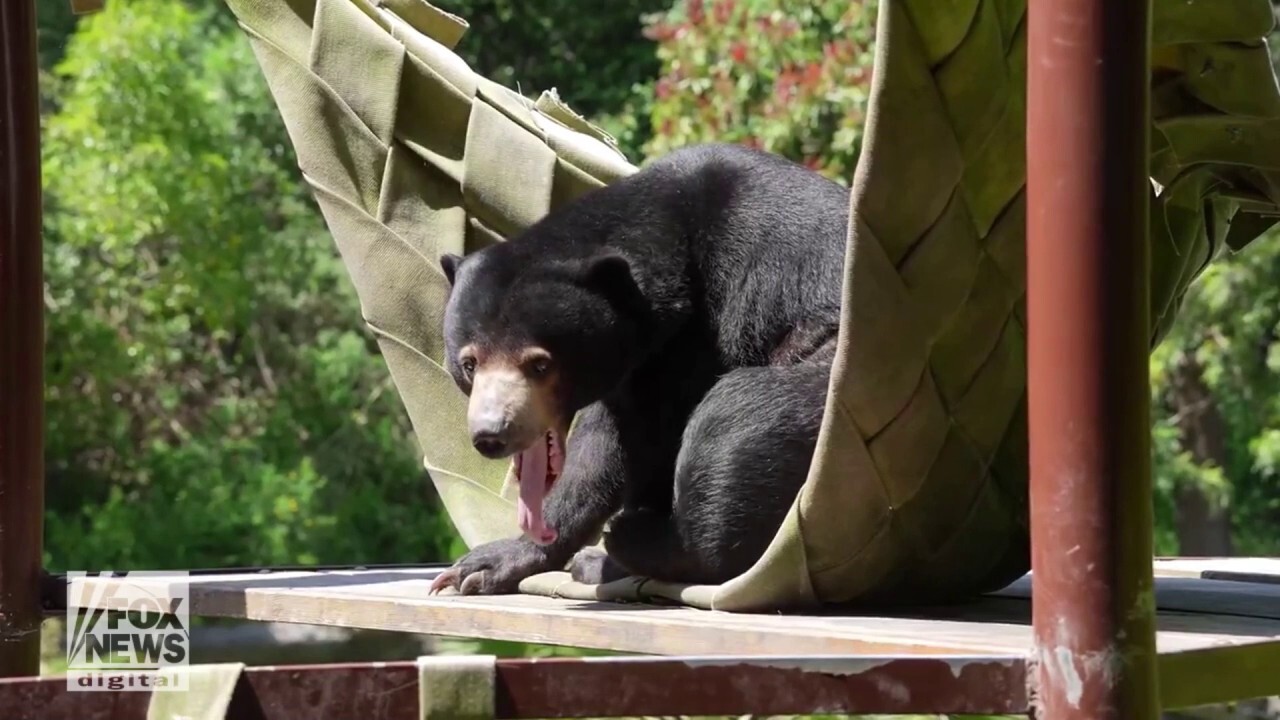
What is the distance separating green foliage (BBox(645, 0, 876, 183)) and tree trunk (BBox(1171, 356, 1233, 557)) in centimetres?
396

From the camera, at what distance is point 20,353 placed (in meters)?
3.27

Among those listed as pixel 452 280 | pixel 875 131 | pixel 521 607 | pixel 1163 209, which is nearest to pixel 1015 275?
pixel 875 131

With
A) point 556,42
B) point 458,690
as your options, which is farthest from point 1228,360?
point 458,690

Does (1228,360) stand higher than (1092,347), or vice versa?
(1092,347)

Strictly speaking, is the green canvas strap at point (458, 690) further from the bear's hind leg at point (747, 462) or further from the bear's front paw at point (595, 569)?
the bear's front paw at point (595, 569)

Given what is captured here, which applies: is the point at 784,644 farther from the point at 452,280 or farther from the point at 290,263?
the point at 290,263

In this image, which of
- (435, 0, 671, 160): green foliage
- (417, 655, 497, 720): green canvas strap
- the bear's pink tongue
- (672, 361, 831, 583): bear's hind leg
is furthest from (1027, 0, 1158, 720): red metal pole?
(435, 0, 671, 160): green foliage

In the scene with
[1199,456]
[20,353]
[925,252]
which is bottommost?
[1199,456]

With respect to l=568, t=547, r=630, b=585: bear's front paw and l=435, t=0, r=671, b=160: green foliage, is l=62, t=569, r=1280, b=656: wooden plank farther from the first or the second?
l=435, t=0, r=671, b=160: green foliage

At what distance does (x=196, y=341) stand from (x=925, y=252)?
10.4 meters

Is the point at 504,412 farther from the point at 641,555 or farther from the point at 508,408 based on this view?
the point at 641,555

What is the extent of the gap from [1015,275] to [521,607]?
3.42ft

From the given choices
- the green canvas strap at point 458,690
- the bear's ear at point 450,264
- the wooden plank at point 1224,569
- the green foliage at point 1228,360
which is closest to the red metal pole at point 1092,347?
the green canvas strap at point 458,690

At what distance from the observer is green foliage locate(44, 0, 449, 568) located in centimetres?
1067
